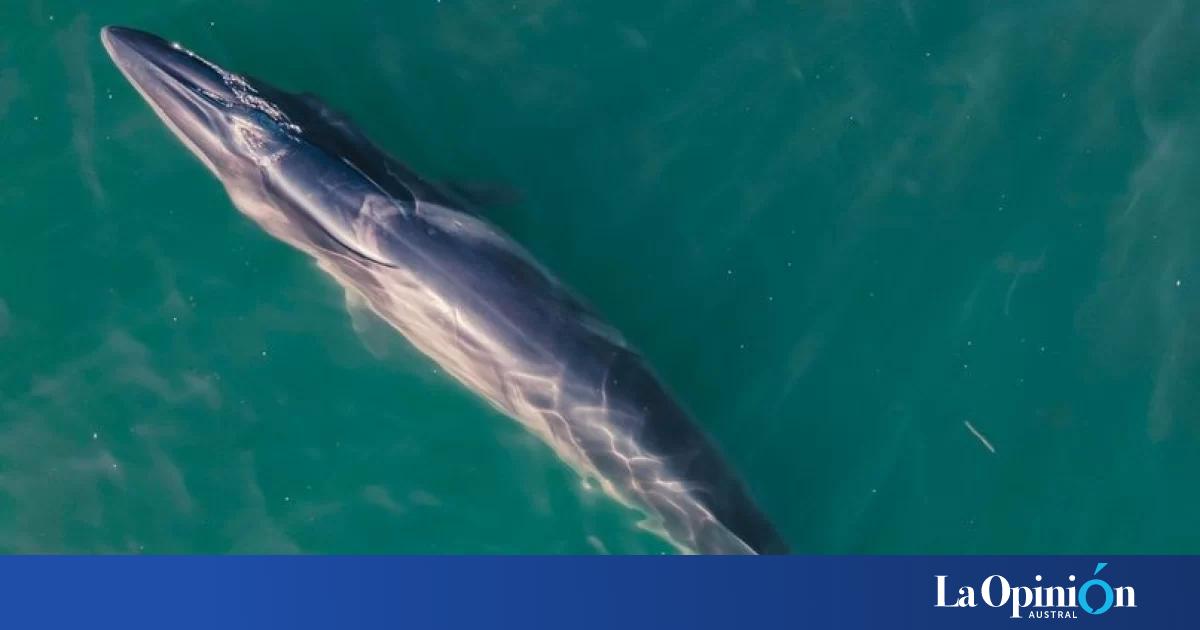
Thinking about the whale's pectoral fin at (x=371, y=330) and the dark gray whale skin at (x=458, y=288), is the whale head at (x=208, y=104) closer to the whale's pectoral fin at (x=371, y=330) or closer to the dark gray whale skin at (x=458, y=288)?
the dark gray whale skin at (x=458, y=288)

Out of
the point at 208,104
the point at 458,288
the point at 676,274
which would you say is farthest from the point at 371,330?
the point at 676,274

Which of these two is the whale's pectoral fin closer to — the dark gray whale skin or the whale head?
the dark gray whale skin

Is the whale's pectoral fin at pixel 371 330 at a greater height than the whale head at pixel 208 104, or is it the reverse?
the whale head at pixel 208 104

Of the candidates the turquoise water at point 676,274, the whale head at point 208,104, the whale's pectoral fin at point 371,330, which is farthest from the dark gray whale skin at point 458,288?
the turquoise water at point 676,274

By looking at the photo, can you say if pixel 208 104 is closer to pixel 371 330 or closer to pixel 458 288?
pixel 371 330

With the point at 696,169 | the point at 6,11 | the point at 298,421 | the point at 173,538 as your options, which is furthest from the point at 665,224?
the point at 6,11
